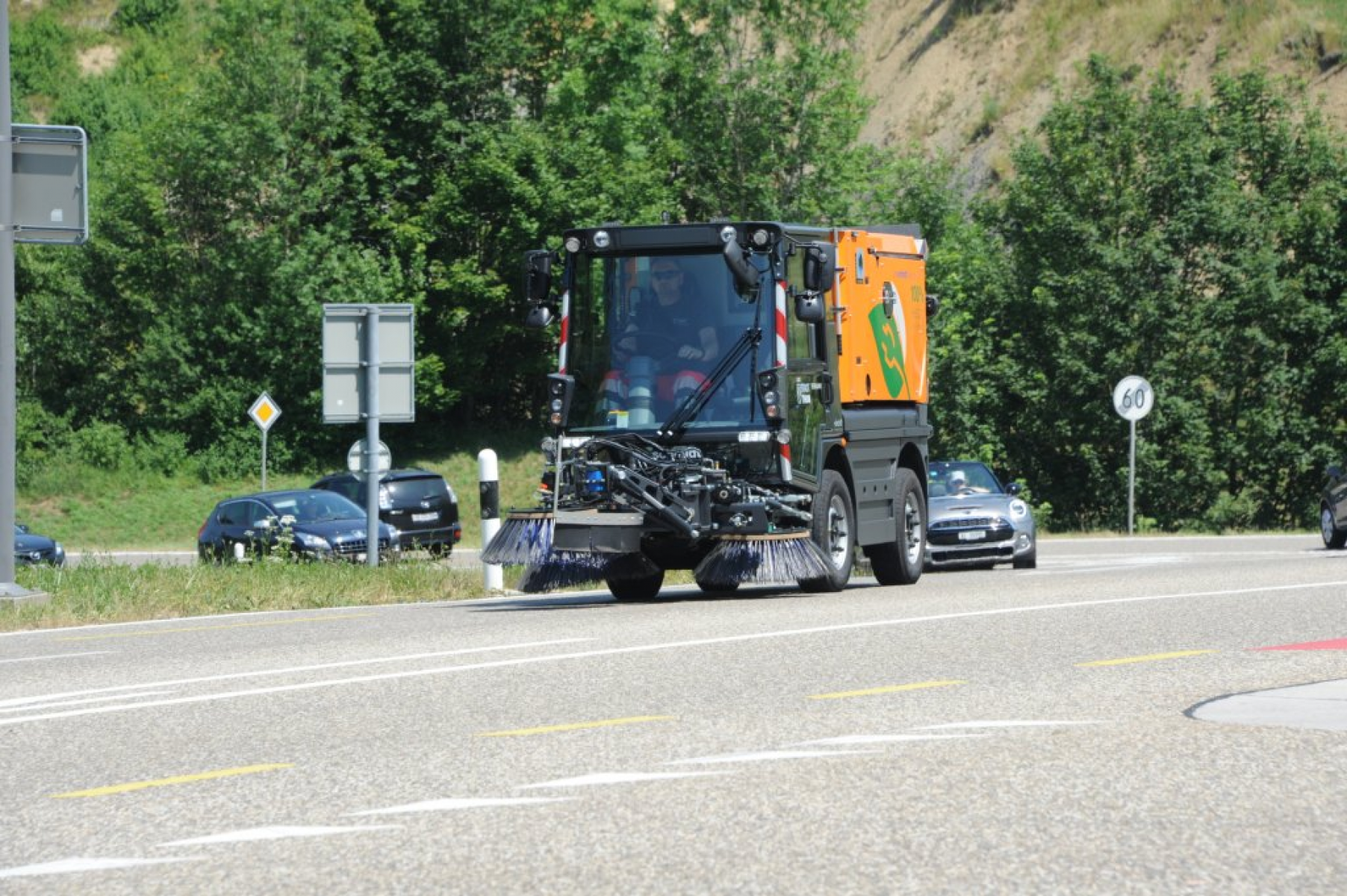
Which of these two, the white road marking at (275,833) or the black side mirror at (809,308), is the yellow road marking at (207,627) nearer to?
the black side mirror at (809,308)

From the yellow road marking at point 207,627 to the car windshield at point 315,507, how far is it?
13.6 m

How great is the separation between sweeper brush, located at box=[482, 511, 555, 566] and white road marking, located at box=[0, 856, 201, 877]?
11322 millimetres

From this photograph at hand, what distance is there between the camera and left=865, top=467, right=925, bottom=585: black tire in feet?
69.9

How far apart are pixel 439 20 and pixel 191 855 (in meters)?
52.8

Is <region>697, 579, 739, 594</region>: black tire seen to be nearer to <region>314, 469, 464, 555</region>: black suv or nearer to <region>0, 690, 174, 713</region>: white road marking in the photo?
<region>0, 690, 174, 713</region>: white road marking

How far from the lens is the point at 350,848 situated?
6.61m

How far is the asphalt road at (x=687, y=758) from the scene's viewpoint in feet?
20.5

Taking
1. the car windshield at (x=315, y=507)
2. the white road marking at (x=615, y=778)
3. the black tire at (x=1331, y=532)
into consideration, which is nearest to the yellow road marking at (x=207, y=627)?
the white road marking at (x=615, y=778)

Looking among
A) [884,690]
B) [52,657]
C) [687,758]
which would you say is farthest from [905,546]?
[687,758]

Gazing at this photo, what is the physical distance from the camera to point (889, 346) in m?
21.2

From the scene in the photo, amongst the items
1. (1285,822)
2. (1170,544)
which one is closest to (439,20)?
(1170,544)

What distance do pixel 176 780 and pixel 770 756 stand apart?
2.36m

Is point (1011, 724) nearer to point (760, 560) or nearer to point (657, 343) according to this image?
point (760, 560)

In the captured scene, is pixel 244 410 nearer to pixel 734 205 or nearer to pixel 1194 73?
pixel 734 205
